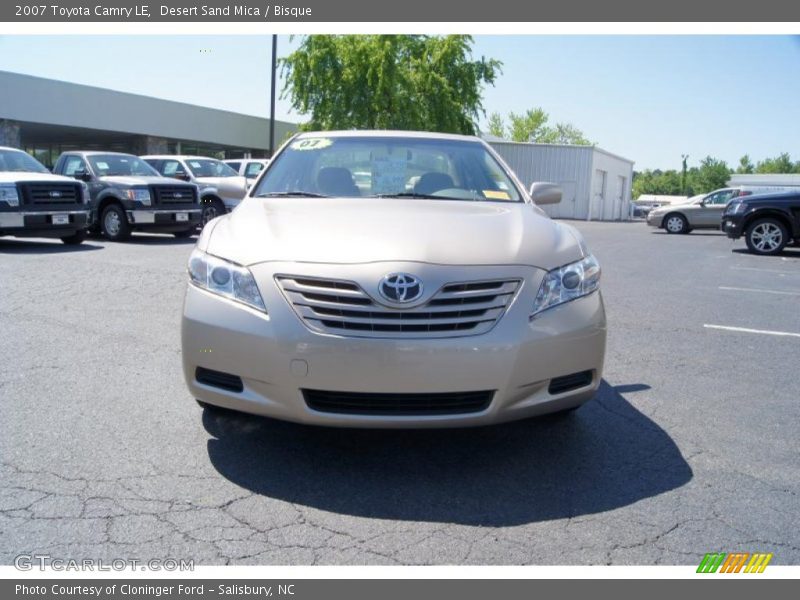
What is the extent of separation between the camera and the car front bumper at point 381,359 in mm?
2928

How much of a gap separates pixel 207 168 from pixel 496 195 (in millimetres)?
14565

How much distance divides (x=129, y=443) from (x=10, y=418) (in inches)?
31.6

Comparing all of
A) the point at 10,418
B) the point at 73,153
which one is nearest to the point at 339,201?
the point at 10,418

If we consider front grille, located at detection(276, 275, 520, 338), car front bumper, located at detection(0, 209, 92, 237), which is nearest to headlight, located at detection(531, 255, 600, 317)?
front grille, located at detection(276, 275, 520, 338)

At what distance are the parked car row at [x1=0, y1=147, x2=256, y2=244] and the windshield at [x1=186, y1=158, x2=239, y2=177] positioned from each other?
19 cm

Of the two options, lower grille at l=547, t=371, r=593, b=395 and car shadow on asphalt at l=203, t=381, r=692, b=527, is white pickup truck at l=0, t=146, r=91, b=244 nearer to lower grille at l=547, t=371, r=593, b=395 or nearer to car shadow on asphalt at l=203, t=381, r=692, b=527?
car shadow on asphalt at l=203, t=381, r=692, b=527

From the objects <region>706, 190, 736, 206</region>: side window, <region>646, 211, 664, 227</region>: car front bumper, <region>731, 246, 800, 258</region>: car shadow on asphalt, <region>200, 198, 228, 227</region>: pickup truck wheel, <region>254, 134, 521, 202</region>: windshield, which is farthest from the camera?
<region>646, 211, 664, 227</region>: car front bumper

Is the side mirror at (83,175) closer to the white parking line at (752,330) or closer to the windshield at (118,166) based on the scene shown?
the windshield at (118,166)

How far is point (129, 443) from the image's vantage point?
3525 millimetres

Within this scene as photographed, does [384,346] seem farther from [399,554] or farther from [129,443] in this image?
[129,443]

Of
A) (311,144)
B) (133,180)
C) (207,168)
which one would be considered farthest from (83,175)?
(311,144)

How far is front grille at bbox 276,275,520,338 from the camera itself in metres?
2.97

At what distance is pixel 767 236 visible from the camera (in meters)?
14.9

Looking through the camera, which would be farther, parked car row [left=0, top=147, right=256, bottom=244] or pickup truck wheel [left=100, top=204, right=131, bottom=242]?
pickup truck wheel [left=100, top=204, right=131, bottom=242]
